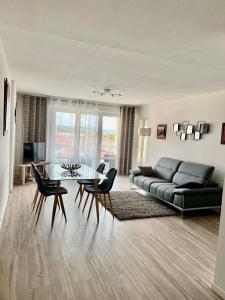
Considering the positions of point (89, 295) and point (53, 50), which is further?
point (53, 50)

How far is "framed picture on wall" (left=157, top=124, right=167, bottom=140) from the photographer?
6414 mm

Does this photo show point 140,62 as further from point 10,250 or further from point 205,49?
point 10,250

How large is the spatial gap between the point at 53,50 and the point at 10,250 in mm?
2438

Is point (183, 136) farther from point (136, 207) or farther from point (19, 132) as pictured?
point (19, 132)

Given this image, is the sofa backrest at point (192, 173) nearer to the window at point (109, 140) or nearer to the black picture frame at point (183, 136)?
the black picture frame at point (183, 136)

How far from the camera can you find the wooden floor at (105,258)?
2148mm

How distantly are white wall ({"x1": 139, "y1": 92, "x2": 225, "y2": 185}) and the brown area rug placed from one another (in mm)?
1306

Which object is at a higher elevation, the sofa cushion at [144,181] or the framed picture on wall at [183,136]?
the framed picture on wall at [183,136]

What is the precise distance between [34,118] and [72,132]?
1.21 meters

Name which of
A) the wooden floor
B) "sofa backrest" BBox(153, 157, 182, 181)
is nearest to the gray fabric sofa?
"sofa backrest" BBox(153, 157, 182, 181)

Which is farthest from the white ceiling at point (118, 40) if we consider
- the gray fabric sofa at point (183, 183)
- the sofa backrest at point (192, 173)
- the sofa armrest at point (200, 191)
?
the sofa armrest at point (200, 191)

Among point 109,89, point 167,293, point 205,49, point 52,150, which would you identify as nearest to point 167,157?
point 109,89

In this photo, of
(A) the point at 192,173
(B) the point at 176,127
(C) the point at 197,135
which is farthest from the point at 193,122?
(A) the point at 192,173

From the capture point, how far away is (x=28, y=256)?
263 centimetres
